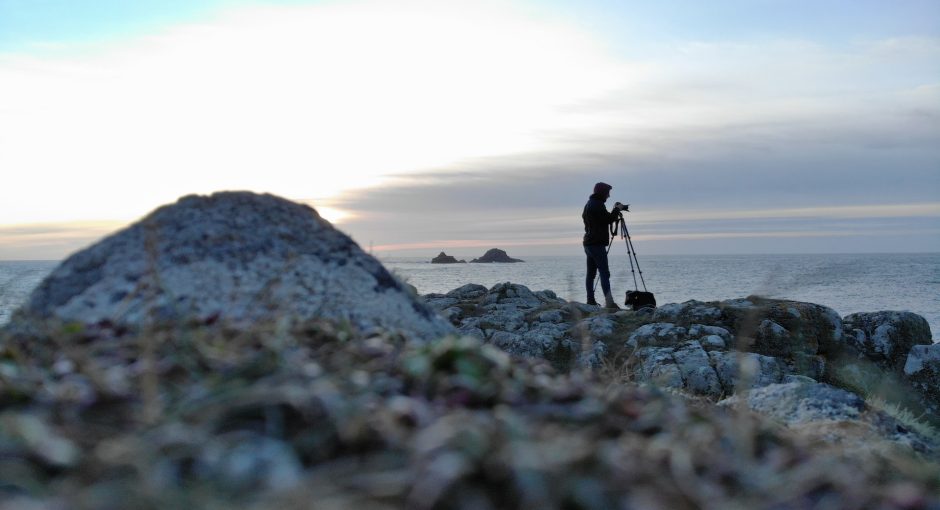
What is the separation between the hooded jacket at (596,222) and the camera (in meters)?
17.0

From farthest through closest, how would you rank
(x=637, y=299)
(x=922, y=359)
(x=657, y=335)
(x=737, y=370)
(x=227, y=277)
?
(x=637, y=299) → (x=922, y=359) → (x=657, y=335) → (x=737, y=370) → (x=227, y=277)

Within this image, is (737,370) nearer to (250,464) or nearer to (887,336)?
(887,336)

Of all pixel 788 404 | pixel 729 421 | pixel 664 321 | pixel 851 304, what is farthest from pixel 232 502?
pixel 851 304

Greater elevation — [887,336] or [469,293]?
[469,293]

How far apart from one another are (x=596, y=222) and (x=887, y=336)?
6725mm

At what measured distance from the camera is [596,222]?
1709cm

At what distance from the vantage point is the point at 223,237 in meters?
4.29

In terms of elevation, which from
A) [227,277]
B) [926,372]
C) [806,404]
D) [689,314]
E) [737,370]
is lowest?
[926,372]

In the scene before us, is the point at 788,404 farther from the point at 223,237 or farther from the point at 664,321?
the point at 664,321

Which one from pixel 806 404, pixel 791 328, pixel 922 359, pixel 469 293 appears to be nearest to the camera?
pixel 806 404

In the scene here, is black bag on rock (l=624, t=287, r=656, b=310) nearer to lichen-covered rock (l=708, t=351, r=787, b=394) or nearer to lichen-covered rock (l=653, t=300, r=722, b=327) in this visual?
lichen-covered rock (l=653, t=300, r=722, b=327)

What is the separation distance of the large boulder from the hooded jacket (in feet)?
41.9

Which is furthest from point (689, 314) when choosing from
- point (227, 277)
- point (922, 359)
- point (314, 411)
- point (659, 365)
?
point (314, 411)

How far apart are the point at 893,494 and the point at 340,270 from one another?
3060mm
